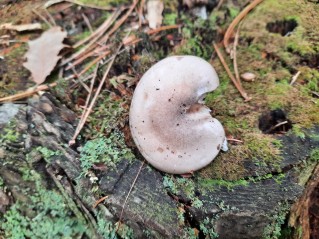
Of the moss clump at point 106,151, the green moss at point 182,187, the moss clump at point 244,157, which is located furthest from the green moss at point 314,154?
the moss clump at point 106,151

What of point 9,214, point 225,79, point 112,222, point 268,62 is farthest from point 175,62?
point 9,214

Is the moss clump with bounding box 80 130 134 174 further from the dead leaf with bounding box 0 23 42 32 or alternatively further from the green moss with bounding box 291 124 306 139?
the dead leaf with bounding box 0 23 42 32

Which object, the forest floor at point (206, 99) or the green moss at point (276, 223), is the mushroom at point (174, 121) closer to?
the forest floor at point (206, 99)

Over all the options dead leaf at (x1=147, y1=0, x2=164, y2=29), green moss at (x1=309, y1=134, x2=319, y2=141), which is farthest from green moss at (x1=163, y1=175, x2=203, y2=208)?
dead leaf at (x1=147, y1=0, x2=164, y2=29)

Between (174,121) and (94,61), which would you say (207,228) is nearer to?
(174,121)

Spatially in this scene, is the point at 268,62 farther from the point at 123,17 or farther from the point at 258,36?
the point at 123,17
